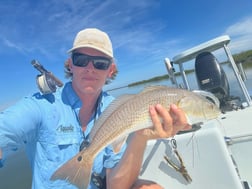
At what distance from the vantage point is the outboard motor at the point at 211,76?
582cm

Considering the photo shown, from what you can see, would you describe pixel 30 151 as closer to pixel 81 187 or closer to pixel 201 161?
pixel 81 187

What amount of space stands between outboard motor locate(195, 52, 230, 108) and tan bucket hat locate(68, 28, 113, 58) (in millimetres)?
3482

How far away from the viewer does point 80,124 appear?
10.1ft

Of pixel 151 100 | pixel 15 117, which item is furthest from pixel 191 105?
pixel 15 117

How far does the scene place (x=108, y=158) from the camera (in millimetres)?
3168

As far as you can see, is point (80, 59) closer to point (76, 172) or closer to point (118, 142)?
point (118, 142)

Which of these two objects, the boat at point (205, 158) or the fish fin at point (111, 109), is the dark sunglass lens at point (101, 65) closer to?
the fish fin at point (111, 109)

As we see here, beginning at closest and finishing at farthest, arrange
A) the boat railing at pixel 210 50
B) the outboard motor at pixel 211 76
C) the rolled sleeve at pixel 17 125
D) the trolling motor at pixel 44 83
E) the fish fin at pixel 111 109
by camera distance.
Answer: the rolled sleeve at pixel 17 125 < the fish fin at pixel 111 109 < the trolling motor at pixel 44 83 < the outboard motor at pixel 211 76 < the boat railing at pixel 210 50

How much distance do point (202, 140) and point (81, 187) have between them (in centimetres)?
164

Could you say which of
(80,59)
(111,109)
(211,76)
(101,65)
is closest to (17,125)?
(111,109)

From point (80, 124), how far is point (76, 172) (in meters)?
0.74

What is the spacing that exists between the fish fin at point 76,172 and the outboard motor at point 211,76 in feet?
13.6

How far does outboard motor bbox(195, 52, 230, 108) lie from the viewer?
19.1ft

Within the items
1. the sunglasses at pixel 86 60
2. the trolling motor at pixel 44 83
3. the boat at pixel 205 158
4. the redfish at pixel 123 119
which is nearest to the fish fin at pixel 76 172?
the redfish at pixel 123 119
